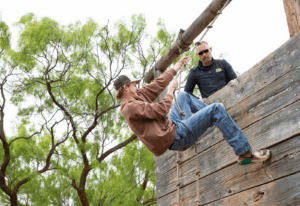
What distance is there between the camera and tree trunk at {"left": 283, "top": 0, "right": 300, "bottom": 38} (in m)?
2.47

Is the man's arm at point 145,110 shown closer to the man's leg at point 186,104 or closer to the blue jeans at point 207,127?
the blue jeans at point 207,127

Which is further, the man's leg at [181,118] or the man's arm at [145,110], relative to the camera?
the man's leg at [181,118]

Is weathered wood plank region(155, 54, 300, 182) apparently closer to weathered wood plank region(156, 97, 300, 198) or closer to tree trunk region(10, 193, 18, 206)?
weathered wood plank region(156, 97, 300, 198)

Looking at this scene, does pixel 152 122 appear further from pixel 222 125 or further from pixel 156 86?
pixel 222 125

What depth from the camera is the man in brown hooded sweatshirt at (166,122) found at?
231 cm

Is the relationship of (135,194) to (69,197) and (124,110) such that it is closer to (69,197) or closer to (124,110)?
(69,197)

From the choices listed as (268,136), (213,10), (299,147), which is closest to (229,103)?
(268,136)

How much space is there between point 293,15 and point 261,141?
1.10m

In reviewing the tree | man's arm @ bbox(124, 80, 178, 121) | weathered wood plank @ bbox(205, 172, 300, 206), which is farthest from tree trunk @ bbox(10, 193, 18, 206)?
weathered wood plank @ bbox(205, 172, 300, 206)

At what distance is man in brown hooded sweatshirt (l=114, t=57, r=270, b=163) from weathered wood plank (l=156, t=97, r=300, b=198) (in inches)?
6.5

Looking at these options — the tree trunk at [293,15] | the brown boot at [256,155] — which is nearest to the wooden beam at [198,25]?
the tree trunk at [293,15]

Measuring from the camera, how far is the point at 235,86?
9.34 feet

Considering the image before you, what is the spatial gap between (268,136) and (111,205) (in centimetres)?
879

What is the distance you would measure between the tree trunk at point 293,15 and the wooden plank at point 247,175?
0.96 m
